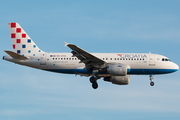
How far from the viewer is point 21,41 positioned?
43.8m

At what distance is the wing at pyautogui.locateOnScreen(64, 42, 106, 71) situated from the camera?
118 ft

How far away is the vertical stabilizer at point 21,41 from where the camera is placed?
43.0m

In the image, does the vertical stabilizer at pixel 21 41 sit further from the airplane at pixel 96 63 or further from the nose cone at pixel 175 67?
the nose cone at pixel 175 67

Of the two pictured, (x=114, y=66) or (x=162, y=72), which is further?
(x=162, y=72)

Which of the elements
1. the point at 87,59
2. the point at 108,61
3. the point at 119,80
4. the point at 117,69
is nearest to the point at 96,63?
the point at 87,59

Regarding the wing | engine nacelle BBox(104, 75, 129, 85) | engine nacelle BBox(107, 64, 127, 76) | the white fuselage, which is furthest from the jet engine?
engine nacelle BBox(104, 75, 129, 85)

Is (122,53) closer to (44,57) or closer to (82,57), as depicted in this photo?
(82,57)

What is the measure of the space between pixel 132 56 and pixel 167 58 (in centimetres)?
487

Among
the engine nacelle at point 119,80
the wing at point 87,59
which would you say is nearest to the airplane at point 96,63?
the wing at point 87,59

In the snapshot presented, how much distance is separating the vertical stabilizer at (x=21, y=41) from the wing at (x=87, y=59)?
8.09 meters

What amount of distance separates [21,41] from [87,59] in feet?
38.0

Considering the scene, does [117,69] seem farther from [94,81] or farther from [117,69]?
[94,81]

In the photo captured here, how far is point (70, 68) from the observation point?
132 feet

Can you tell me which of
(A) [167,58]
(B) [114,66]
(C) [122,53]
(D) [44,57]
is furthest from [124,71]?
(D) [44,57]
